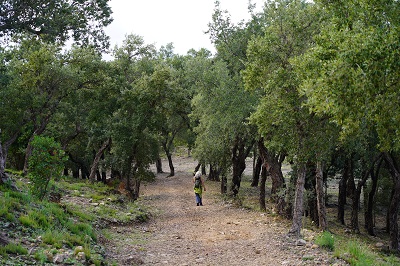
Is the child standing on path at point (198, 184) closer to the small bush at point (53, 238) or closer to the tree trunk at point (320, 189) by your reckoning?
the tree trunk at point (320, 189)

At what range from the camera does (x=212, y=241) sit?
1284 cm

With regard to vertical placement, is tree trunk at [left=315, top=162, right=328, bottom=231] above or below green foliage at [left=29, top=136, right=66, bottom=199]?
below

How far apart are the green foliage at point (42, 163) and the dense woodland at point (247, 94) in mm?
59

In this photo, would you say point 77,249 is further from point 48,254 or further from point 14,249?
point 14,249

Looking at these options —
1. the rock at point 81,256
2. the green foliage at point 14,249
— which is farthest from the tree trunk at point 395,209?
the green foliage at point 14,249

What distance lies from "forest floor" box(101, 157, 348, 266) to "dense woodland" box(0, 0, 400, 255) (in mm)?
1634

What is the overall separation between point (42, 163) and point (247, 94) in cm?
1115

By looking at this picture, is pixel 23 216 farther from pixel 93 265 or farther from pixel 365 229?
pixel 365 229

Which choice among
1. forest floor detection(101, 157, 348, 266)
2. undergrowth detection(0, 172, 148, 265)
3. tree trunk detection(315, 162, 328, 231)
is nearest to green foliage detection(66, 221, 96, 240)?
undergrowth detection(0, 172, 148, 265)

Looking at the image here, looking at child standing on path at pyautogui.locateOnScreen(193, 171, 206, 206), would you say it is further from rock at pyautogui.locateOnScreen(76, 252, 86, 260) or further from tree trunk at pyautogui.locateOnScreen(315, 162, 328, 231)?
rock at pyautogui.locateOnScreen(76, 252, 86, 260)

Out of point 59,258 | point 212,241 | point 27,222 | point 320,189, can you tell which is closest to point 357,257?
point 212,241

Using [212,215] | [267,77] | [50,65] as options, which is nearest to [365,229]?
[212,215]

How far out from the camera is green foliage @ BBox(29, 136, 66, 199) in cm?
1195

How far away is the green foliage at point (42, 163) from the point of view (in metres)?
12.0
